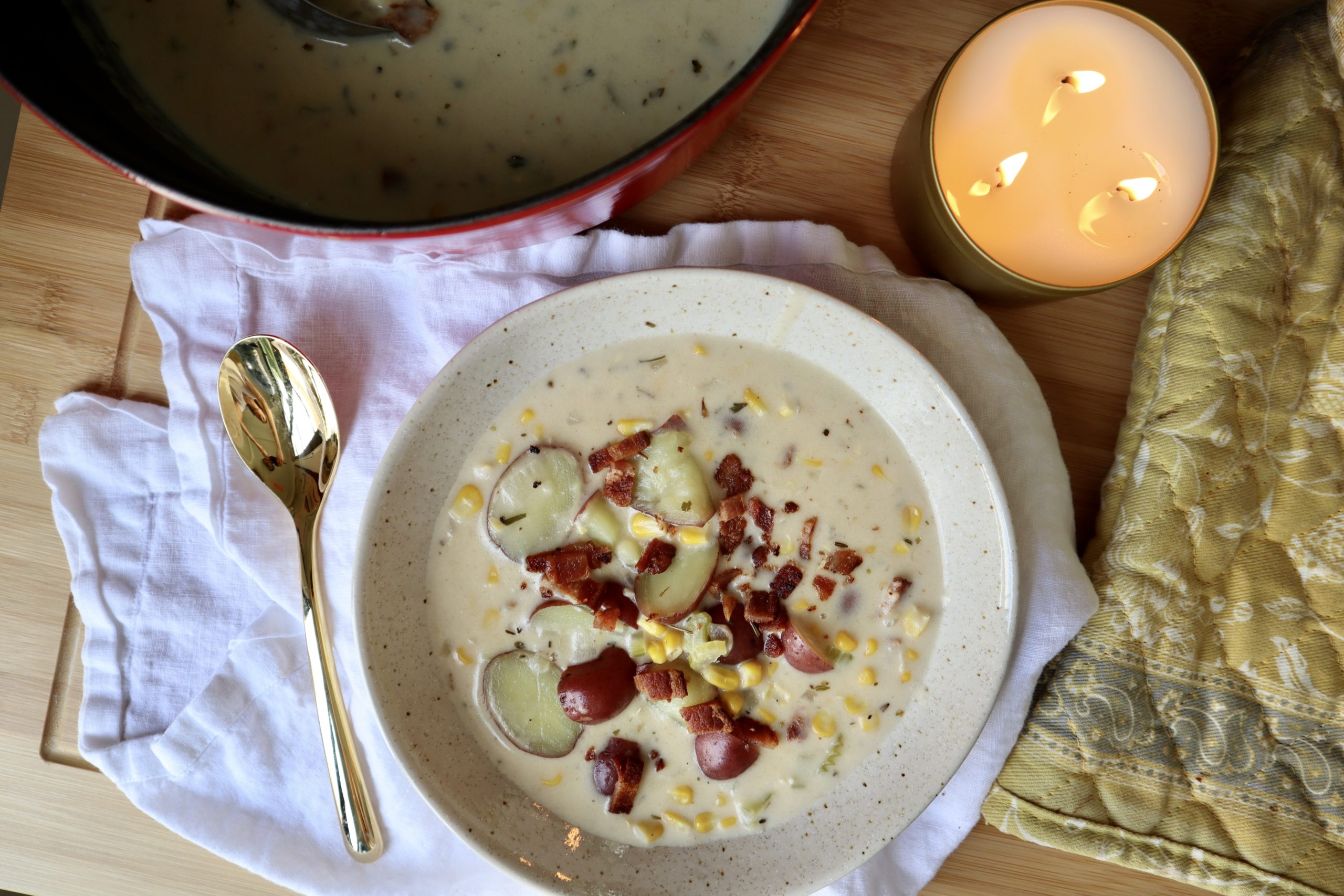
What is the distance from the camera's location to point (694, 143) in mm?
700

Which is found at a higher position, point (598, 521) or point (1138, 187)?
point (1138, 187)

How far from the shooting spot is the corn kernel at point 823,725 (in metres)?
0.98

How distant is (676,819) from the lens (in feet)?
3.21

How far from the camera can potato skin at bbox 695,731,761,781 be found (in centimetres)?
95

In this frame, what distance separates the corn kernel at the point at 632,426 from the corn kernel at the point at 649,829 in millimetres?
429

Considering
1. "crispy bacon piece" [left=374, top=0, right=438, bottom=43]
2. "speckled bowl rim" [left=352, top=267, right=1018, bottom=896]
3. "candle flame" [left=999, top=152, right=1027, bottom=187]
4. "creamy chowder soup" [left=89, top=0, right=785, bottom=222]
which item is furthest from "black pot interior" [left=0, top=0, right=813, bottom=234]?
"candle flame" [left=999, top=152, right=1027, bottom=187]

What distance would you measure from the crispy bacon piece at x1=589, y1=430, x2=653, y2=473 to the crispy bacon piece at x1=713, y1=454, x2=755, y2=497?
84 millimetres

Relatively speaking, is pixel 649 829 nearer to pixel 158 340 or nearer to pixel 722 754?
pixel 722 754

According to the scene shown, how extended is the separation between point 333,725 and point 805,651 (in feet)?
1.75

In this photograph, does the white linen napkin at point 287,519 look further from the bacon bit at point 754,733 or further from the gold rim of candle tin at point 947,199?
the bacon bit at point 754,733

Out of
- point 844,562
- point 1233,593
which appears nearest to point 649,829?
point 844,562

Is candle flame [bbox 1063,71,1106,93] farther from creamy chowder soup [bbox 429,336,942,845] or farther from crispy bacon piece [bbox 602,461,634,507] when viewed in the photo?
crispy bacon piece [bbox 602,461,634,507]

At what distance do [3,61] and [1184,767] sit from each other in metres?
1.25

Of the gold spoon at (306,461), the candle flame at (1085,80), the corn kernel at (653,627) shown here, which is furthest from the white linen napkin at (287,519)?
the corn kernel at (653,627)
